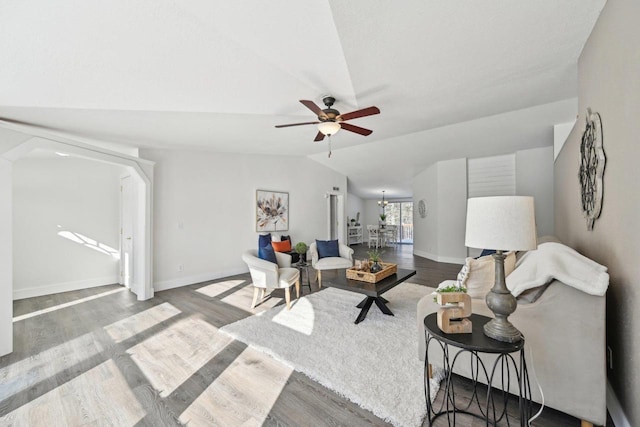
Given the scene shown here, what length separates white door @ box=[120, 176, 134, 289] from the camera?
4.35 metres

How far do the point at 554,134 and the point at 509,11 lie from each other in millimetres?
3988

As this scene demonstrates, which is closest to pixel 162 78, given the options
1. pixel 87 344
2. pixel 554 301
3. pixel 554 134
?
pixel 87 344

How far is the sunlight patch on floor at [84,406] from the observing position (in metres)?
1.58

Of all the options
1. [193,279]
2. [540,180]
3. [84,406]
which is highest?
[540,180]

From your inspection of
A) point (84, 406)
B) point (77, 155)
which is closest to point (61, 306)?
point (77, 155)

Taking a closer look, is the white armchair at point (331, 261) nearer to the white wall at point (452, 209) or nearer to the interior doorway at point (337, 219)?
the interior doorway at point (337, 219)

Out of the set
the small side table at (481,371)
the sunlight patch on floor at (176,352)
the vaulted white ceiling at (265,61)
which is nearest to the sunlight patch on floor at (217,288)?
the sunlight patch on floor at (176,352)

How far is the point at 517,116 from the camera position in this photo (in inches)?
167

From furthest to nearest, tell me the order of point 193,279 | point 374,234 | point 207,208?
point 374,234 → point 207,208 → point 193,279

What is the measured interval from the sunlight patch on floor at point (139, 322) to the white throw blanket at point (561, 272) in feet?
11.6

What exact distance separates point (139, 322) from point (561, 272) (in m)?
3.95

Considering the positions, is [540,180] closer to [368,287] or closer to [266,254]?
[368,287]

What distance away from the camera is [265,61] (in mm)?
2189

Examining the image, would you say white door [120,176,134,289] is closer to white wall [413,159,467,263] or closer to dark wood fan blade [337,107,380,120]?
dark wood fan blade [337,107,380,120]
